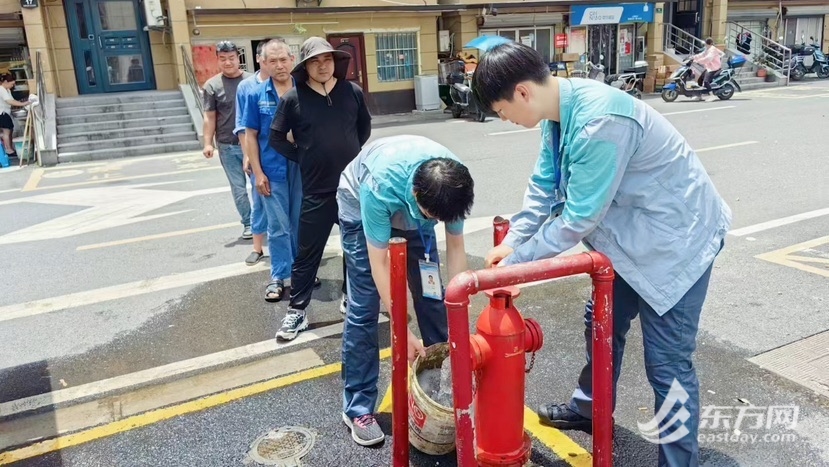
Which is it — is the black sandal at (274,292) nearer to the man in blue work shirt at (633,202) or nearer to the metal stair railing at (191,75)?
the man in blue work shirt at (633,202)

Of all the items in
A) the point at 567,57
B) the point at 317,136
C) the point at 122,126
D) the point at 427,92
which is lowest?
the point at 122,126

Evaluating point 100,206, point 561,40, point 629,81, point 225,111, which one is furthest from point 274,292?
point 561,40

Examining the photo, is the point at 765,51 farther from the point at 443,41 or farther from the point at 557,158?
the point at 557,158

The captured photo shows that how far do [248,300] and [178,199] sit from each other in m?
4.02

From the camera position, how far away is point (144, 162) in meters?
11.6

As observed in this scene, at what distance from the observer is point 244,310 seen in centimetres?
444

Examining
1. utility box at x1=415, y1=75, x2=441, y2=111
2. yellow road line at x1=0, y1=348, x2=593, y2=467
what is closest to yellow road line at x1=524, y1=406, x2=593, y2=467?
yellow road line at x1=0, y1=348, x2=593, y2=467

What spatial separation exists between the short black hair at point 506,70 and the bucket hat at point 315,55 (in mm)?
1710

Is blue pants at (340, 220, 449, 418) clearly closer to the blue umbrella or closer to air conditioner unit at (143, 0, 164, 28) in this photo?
the blue umbrella

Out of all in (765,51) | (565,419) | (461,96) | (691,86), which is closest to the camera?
(565,419)

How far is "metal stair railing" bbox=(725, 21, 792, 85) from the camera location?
22.3 metres

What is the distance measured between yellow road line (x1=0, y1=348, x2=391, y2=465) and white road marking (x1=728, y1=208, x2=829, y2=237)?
3853 millimetres

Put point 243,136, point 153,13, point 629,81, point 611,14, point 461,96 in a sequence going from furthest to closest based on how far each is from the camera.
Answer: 1. point 611,14
2. point 629,81
3. point 461,96
4. point 153,13
5. point 243,136

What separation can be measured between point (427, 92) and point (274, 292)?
548 inches
